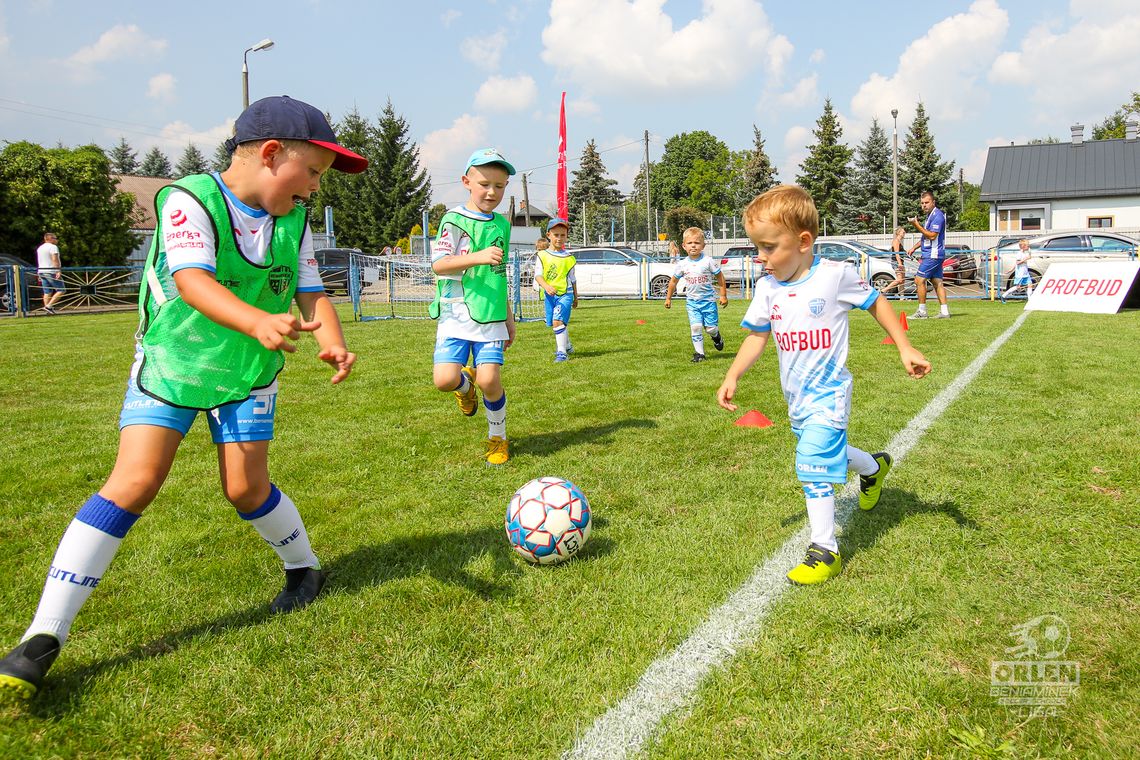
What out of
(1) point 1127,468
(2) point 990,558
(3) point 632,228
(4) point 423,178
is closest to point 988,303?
(1) point 1127,468

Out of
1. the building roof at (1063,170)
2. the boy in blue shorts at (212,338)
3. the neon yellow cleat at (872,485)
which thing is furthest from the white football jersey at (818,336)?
the building roof at (1063,170)

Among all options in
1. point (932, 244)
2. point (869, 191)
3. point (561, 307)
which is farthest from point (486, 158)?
point (869, 191)

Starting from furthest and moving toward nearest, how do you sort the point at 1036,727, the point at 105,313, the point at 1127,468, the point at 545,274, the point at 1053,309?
the point at 105,313
the point at 1053,309
the point at 545,274
the point at 1127,468
the point at 1036,727

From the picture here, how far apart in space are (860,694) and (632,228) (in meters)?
76.3

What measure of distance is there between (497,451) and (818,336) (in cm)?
268

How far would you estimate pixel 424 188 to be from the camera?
58.6 metres

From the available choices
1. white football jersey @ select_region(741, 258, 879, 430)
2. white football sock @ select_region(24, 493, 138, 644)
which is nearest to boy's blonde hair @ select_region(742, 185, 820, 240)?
white football jersey @ select_region(741, 258, 879, 430)

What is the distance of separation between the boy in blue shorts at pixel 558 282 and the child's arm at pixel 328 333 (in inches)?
299

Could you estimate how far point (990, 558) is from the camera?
340cm

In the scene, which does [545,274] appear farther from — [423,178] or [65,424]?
[423,178]

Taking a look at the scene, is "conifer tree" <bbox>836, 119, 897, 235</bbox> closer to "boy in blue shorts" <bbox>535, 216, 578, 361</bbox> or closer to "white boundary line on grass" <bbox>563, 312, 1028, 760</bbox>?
"boy in blue shorts" <bbox>535, 216, 578, 361</bbox>

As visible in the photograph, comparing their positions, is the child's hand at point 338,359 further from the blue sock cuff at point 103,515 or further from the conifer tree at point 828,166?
the conifer tree at point 828,166

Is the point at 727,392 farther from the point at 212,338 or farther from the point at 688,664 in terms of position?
the point at 212,338

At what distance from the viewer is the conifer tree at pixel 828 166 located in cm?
6191
